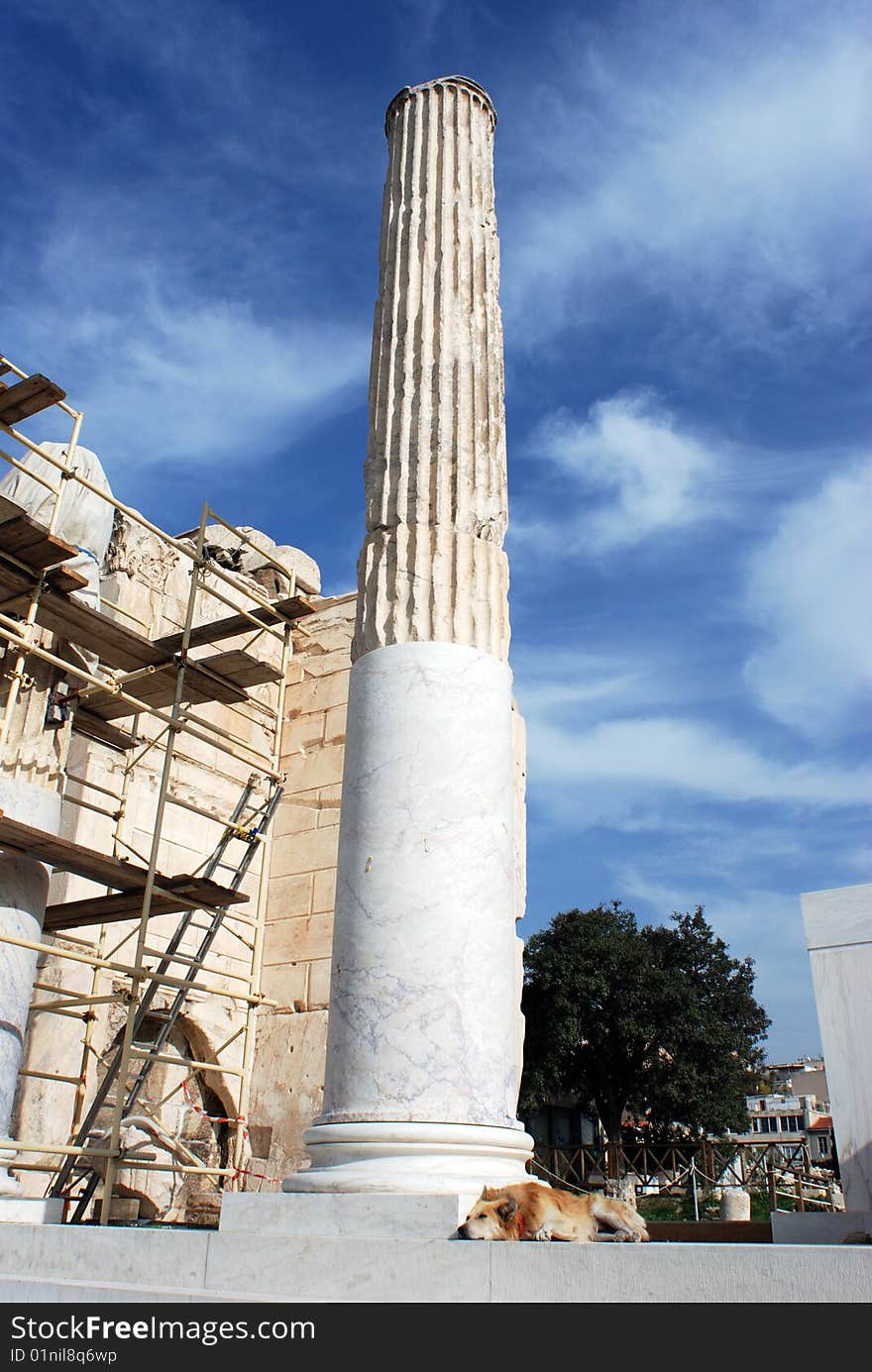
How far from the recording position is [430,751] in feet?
20.2

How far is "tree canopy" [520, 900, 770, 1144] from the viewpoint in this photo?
35375 millimetres

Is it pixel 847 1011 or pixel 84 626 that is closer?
pixel 84 626

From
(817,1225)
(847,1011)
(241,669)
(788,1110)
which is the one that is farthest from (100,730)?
(788,1110)

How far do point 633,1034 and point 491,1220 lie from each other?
33.4 meters

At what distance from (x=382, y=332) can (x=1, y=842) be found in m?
4.50

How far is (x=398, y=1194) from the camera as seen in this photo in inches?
194

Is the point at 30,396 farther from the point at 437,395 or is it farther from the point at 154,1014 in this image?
the point at 154,1014

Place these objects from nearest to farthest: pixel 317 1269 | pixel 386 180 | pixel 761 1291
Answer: pixel 761 1291, pixel 317 1269, pixel 386 180

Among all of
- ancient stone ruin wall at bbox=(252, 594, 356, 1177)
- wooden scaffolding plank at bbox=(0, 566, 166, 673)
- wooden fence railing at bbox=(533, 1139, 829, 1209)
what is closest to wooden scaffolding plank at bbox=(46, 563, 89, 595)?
wooden scaffolding plank at bbox=(0, 566, 166, 673)

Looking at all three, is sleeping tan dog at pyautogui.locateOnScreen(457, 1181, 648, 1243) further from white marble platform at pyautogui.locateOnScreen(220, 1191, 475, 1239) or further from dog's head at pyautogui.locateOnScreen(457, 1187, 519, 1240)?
white marble platform at pyautogui.locateOnScreen(220, 1191, 475, 1239)
